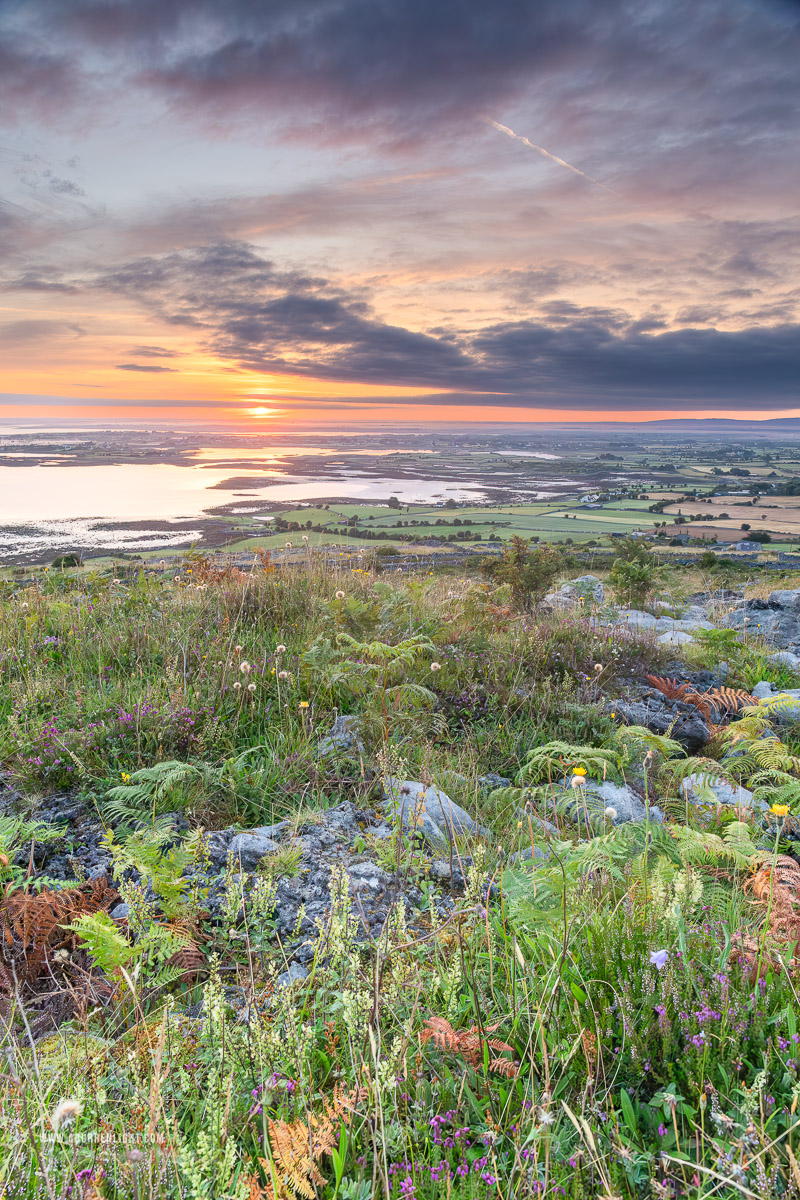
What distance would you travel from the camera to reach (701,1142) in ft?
4.98

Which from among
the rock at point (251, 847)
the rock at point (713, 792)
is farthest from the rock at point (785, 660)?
the rock at point (251, 847)

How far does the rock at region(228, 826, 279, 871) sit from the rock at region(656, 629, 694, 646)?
21.7 feet

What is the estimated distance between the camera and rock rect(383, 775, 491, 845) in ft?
11.6

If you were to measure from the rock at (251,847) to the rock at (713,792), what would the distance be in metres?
2.69

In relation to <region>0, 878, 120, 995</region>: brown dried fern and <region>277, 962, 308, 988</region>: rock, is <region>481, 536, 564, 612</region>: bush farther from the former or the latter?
<region>0, 878, 120, 995</region>: brown dried fern

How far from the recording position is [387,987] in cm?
196

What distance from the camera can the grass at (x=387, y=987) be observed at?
147 centimetres

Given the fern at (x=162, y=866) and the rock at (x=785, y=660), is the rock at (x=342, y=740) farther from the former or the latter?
the rock at (x=785, y=660)

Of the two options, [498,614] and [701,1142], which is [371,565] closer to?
[498,614]

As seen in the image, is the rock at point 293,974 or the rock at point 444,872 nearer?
the rock at point 293,974

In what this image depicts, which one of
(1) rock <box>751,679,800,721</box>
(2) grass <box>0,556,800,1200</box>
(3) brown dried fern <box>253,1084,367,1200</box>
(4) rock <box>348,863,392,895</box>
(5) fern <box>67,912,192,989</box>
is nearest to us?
→ (3) brown dried fern <box>253,1084,367,1200</box>

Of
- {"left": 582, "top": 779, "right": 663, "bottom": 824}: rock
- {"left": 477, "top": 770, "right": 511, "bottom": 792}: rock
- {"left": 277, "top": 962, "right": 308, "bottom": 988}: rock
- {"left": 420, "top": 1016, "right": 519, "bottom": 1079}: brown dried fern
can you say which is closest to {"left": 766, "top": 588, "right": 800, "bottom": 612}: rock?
{"left": 582, "top": 779, "right": 663, "bottom": 824}: rock

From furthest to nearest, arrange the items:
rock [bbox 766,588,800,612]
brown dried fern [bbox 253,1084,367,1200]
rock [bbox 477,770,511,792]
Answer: rock [bbox 766,588,800,612] < rock [bbox 477,770,511,792] < brown dried fern [bbox 253,1084,367,1200]

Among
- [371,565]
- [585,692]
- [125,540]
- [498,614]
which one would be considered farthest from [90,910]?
[125,540]
